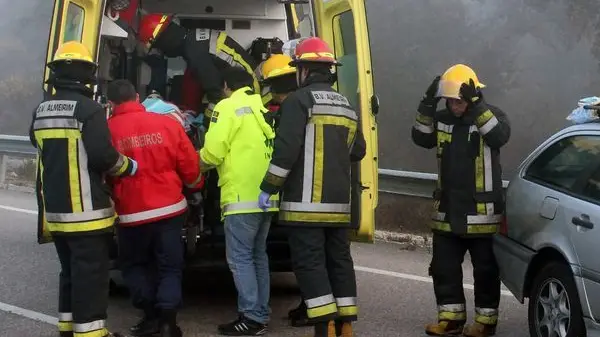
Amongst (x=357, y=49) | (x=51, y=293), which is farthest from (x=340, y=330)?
(x=51, y=293)

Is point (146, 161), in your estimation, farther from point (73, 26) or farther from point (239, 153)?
point (73, 26)

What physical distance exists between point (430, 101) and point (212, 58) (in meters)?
2.01

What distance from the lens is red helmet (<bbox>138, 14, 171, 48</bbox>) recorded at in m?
7.03

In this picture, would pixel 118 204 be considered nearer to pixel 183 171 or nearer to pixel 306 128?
pixel 183 171

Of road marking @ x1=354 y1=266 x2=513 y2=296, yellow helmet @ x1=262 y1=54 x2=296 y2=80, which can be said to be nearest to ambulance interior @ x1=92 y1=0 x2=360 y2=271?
yellow helmet @ x1=262 y1=54 x2=296 y2=80

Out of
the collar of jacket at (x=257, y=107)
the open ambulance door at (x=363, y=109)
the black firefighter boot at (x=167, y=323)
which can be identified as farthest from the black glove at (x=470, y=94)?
the black firefighter boot at (x=167, y=323)

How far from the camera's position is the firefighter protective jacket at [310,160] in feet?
17.1

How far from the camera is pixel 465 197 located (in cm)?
570

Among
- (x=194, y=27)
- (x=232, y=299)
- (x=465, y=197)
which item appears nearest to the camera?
(x=465, y=197)

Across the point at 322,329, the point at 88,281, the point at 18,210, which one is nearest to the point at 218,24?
the point at 88,281

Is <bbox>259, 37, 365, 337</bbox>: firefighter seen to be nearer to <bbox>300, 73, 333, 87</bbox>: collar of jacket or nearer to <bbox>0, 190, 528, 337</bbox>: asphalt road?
<bbox>300, 73, 333, 87</bbox>: collar of jacket

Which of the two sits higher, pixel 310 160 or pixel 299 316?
pixel 310 160

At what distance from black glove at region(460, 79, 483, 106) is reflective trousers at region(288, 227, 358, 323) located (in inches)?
45.4

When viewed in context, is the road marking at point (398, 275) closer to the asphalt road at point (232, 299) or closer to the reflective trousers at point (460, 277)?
the asphalt road at point (232, 299)
